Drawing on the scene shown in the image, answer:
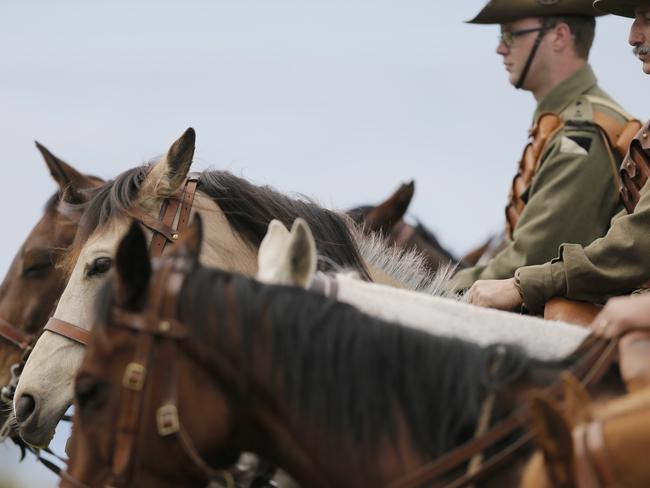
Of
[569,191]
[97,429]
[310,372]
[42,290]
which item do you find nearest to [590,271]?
[569,191]

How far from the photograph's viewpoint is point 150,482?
3.45 metres

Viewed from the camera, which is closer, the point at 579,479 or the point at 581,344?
the point at 579,479

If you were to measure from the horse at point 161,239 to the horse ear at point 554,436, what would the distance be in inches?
103

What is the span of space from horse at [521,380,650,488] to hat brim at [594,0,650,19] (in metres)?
2.88

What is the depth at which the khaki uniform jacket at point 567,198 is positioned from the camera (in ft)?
20.2

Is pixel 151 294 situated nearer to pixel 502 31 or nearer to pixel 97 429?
pixel 97 429

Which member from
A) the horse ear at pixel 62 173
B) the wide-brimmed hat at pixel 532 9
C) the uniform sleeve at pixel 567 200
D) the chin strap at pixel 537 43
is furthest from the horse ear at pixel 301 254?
the horse ear at pixel 62 173

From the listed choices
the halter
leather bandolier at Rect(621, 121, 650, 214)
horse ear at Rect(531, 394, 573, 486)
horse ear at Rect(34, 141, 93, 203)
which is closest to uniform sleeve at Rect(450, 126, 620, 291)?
leather bandolier at Rect(621, 121, 650, 214)

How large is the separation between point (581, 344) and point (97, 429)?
1.44m

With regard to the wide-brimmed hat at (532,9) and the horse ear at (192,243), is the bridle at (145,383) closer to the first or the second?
the horse ear at (192,243)

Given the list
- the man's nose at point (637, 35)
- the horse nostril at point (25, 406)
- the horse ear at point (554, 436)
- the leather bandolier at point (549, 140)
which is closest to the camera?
the horse ear at point (554, 436)

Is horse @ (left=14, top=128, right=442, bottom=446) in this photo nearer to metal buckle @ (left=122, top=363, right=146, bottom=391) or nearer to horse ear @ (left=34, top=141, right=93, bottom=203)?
horse ear @ (left=34, top=141, right=93, bottom=203)

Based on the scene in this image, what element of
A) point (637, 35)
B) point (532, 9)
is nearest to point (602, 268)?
point (637, 35)

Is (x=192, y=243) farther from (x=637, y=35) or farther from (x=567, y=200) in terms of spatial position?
(x=567, y=200)
